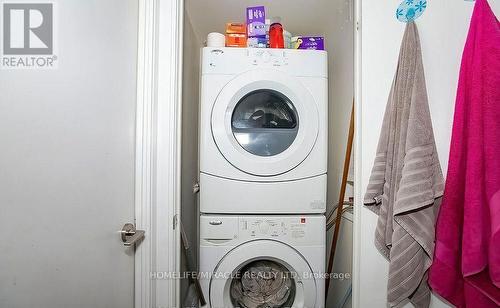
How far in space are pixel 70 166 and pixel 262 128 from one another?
32.2 inches

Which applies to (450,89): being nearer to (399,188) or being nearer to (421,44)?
(421,44)

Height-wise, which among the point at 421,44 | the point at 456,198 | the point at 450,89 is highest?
the point at 421,44

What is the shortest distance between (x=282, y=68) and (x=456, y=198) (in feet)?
2.82

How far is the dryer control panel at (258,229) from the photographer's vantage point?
1.10 m

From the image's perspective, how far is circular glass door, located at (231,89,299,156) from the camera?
Result: 1138 mm

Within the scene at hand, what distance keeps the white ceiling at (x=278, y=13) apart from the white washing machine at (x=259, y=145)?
49cm

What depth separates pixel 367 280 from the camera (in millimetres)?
794

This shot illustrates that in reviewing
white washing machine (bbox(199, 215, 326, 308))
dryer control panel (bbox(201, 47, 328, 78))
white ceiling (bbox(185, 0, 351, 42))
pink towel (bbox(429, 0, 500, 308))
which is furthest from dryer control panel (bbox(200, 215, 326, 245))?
white ceiling (bbox(185, 0, 351, 42))

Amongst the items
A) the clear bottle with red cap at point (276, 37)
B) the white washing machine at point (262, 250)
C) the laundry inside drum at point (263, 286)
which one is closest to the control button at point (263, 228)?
the white washing machine at point (262, 250)

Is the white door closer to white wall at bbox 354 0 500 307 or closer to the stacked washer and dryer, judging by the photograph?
the stacked washer and dryer

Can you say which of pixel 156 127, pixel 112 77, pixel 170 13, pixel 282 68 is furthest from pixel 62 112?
pixel 282 68

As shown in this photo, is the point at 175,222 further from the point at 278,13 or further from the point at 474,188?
the point at 278,13

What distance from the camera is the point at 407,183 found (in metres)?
0.65

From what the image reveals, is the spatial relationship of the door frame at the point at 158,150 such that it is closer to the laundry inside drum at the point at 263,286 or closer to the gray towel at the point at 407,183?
the laundry inside drum at the point at 263,286
